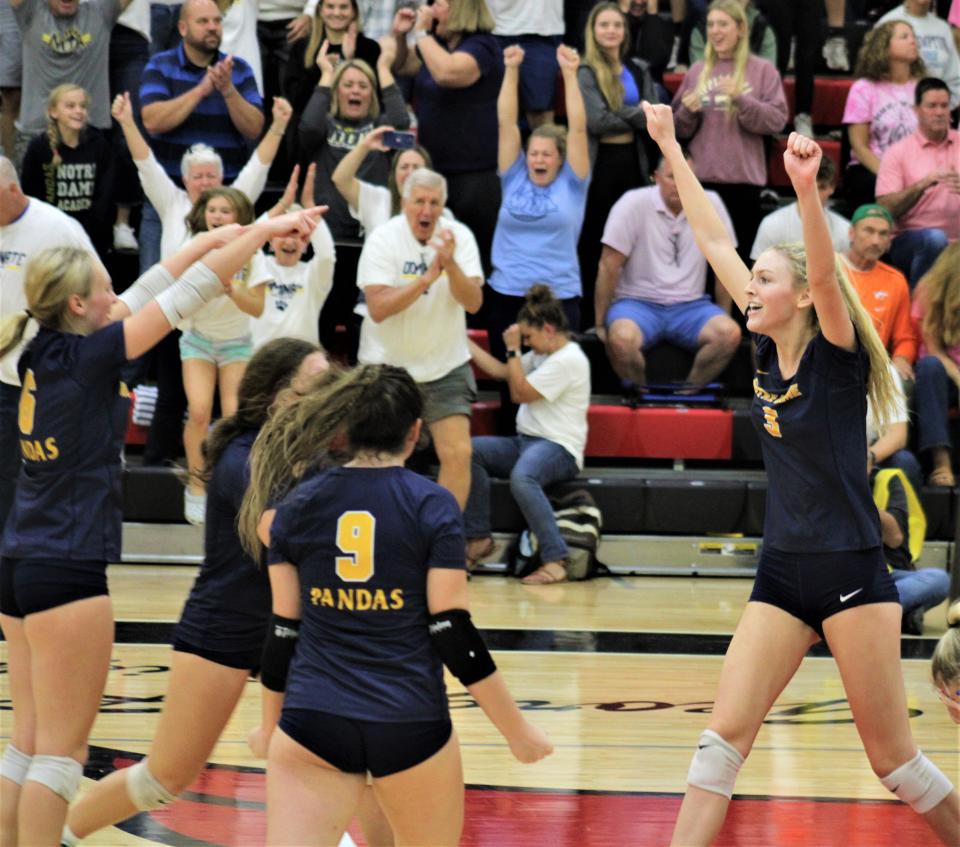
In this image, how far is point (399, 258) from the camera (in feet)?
27.6

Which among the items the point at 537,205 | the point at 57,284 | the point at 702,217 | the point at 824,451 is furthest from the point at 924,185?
the point at 57,284

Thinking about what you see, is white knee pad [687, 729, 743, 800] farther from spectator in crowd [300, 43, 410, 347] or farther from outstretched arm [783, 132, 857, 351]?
spectator in crowd [300, 43, 410, 347]

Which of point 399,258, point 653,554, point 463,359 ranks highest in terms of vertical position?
point 399,258

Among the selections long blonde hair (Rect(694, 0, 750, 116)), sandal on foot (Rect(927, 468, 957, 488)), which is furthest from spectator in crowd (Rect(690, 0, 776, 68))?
sandal on foot (Rect(927, 468, 957, 488))

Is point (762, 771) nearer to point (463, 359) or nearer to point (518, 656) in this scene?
point (518, 656)

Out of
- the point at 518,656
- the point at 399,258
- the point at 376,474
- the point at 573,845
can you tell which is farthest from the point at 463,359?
the point at 376,474

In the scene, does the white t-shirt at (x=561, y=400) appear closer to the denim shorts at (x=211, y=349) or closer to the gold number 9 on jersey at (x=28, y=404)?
the denim shorts at (x=211, y=349)

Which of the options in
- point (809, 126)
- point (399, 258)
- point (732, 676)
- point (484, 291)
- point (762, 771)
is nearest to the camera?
point (732, 676)

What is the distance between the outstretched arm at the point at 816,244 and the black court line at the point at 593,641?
11.3 feet

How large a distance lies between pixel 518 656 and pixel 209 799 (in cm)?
225

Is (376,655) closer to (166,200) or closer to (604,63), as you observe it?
(166,200)

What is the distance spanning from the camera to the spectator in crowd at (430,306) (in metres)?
8.31

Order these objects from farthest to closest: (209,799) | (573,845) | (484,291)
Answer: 1. (484,291)
2. (209,799)
3. (573,845)

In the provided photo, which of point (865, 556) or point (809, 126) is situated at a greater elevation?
point (809, 126)
